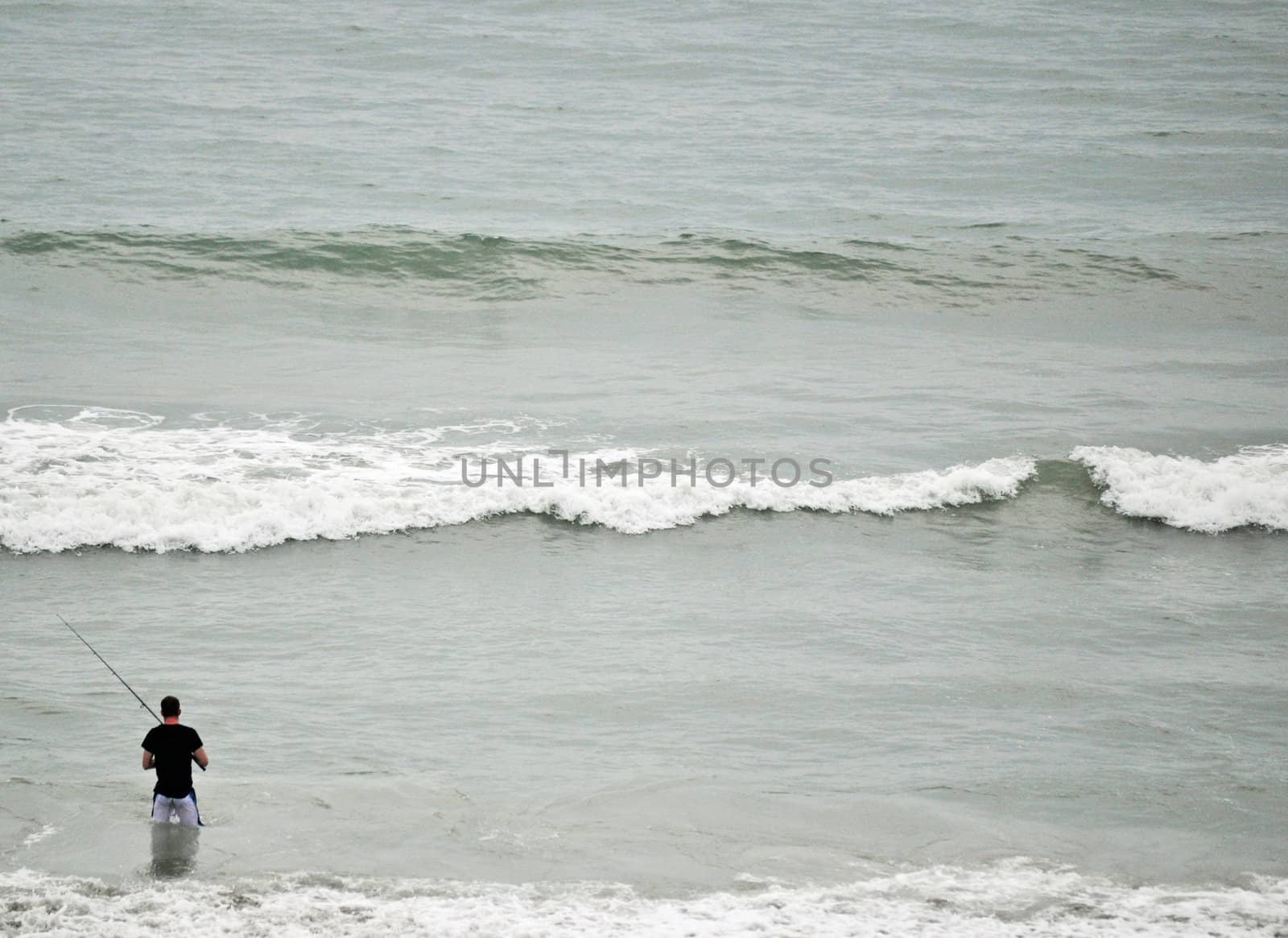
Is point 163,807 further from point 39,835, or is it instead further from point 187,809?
point 39,835

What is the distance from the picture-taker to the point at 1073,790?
23.4 ft

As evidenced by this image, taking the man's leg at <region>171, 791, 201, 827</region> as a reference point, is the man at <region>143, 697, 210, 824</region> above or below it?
above

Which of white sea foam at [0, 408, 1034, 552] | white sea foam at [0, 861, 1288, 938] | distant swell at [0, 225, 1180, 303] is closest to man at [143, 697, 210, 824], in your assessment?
white sea foam at [0, 861, 1288, 938]

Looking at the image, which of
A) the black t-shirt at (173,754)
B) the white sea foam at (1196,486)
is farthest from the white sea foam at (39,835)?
the white sea foam at (1196,486)

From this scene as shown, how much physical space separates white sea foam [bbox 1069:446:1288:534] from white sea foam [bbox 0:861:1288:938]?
249 inches

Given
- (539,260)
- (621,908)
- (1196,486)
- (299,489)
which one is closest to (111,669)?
(621,908)

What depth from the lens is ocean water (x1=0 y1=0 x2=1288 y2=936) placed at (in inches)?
254

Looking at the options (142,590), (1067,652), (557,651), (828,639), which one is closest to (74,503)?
(142,590)

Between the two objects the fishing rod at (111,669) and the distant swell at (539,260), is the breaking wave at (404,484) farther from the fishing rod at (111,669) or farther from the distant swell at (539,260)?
the distant swell at (539,260)

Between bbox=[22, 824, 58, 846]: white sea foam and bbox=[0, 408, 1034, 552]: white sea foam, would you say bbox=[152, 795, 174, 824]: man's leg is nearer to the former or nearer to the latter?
bbox=[22, 824, 58, 846]: white sea foam

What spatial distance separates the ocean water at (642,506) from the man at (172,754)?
316mm

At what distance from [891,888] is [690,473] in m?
6.80

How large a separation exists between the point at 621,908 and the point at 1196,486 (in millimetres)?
8674

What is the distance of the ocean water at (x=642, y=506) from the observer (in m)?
6.45
